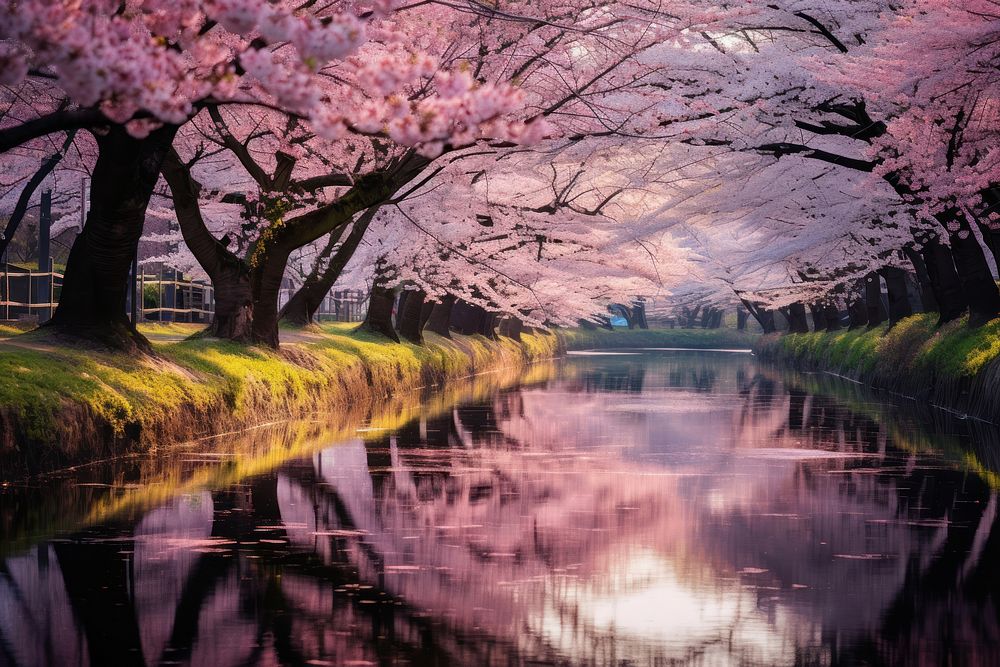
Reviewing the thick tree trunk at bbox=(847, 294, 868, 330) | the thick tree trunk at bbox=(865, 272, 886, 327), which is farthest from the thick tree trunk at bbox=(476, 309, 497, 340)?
the thick tree trunk at bbox=(865, 272, 886, 327)

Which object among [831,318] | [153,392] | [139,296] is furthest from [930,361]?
[831,318]

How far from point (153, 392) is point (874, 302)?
40.9m

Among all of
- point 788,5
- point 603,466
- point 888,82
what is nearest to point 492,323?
point 788,5

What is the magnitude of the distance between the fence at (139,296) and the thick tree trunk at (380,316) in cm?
687

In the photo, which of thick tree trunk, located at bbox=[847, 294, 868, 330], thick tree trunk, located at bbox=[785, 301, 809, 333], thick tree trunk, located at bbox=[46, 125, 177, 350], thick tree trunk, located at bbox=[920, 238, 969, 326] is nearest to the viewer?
thick tree trunk, located at bbox=[46, 125, 177, 350]

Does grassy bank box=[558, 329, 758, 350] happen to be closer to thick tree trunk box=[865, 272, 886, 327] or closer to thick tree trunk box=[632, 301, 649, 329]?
thick tree trunk box=[632, 301, 649, 329]

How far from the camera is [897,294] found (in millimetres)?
47219

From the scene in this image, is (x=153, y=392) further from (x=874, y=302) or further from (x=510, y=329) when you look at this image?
(x=510, y=329)

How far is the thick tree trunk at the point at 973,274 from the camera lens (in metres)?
28.8

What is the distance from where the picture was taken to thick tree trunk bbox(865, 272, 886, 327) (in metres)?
53.6

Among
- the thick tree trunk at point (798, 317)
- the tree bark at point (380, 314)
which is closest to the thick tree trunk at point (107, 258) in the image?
the tree bark at point (380, 314)

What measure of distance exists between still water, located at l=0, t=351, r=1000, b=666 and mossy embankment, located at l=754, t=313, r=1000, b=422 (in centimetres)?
626

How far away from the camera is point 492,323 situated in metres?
69.7

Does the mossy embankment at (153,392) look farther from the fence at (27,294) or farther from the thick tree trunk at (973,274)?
the thick tree trunk at (973,274)
